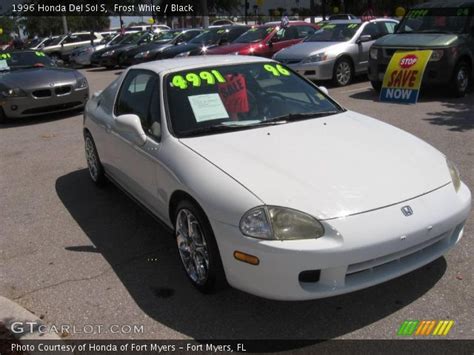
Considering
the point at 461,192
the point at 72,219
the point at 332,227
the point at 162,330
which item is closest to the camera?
the point at 332,227

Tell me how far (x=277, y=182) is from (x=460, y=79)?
743 centimetres

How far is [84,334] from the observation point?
2926mm

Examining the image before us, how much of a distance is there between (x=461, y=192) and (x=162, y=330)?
6.79 ft

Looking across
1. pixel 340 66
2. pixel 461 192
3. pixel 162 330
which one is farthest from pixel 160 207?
pixel 340 66

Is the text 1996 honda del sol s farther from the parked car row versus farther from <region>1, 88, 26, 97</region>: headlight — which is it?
the parked car row

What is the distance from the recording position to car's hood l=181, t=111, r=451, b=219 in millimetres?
2766

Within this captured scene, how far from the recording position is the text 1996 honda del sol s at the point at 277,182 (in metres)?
2.65

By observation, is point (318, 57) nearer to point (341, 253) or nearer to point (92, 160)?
point (92, 160)

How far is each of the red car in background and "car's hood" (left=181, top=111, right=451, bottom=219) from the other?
9.87 m

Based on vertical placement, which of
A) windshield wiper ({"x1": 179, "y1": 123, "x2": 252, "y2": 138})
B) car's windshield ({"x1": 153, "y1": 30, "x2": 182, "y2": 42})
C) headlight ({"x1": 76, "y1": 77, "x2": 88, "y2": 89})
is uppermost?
windshield wiper ({"x1": 179, "y1": 123, "x2": 252, "y2": 138})

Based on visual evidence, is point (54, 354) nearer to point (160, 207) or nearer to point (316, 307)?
point (160, 207)

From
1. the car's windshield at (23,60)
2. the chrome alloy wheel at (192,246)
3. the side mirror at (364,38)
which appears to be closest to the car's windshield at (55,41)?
the car's windshield at (23,60)

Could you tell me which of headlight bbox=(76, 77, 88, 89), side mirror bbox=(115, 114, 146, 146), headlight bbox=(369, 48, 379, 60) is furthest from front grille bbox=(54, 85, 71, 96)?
side mirror bbox=(115, 114, 146, 146)

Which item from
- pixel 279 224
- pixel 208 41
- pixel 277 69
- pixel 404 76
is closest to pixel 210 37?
pixel 208 41
